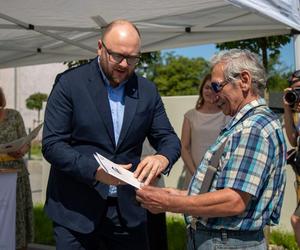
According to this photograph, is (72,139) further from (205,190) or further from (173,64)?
(173,64)

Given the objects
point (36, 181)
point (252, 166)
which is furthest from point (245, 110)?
point (36, 181)

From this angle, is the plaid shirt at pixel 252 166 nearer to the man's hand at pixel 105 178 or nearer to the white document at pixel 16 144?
the man's hand at pixel 105 178

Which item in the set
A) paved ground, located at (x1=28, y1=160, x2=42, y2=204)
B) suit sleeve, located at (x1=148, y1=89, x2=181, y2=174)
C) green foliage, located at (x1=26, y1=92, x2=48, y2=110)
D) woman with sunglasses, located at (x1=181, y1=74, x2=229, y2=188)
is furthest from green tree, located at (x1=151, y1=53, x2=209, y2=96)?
suit sleeve, located at (x1=148, y1=89, x2=181, y2=174)

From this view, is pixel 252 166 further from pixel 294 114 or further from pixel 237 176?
pixel 294 114

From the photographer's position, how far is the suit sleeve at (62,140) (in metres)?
2.37

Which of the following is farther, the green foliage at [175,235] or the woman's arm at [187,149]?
the green foliage at [175,235]

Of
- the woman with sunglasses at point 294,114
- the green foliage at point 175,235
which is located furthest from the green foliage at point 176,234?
the woman with sunglasses at point 294,114

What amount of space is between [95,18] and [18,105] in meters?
36.9

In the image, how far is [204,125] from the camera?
484cm

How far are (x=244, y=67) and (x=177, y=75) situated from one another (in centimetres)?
4217

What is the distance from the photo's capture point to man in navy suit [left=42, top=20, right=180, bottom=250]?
2465mm

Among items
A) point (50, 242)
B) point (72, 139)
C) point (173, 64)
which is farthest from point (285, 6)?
point (173, 64)

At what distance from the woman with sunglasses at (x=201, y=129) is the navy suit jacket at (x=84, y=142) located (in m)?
2.14

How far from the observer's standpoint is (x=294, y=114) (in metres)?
4.50
